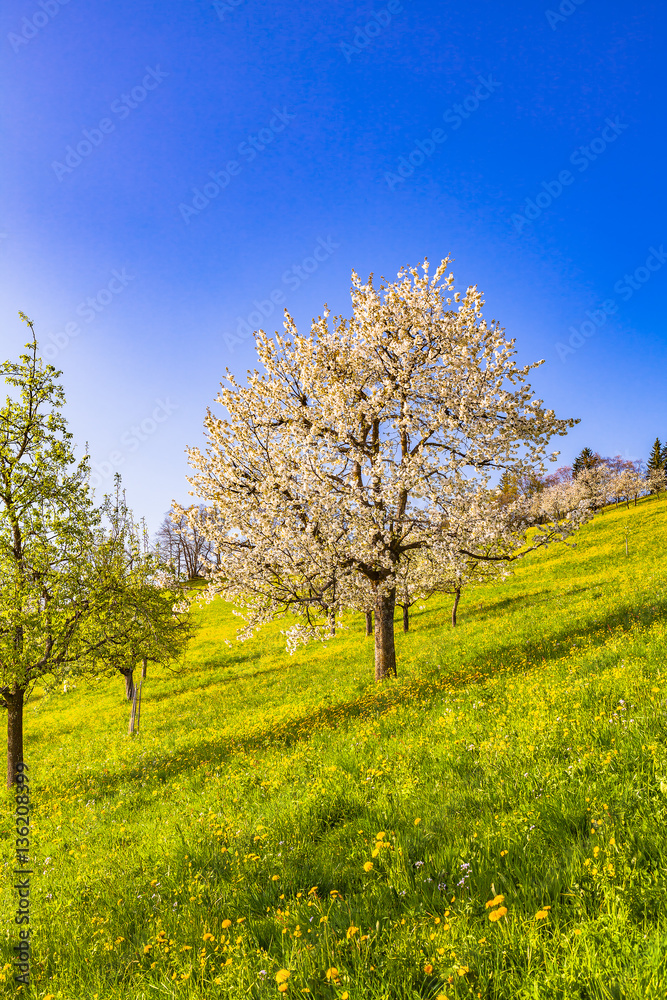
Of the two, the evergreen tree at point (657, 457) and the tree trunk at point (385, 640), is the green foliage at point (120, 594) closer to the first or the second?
the tree trunk at point (385, 640)

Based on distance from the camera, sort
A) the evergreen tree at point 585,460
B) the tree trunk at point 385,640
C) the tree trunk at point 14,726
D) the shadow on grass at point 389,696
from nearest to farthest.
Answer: the shadow on grass at point 389,696
the tree trunk at point 14,726
the tree trunk at point 385,640
the evergreen tree at point 585,460

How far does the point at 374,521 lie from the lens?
1455 cm

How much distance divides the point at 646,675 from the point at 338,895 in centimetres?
659

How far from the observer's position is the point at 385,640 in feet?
56.0

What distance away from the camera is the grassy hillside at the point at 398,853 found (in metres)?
3.36

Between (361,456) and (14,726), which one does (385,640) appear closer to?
(361,456)

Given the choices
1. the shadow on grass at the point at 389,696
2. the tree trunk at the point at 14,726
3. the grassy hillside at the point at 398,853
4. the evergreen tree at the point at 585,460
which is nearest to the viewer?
the grassy hillside at the point at 398,853

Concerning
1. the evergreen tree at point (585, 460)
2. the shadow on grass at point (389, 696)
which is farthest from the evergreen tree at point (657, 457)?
the shadow on grass at point (389, 696)

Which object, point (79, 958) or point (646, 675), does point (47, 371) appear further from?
point (646, 675)

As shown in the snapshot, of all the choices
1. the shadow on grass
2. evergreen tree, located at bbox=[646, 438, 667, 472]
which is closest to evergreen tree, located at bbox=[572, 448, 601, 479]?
evergreen tree, located at bbox=[646, 438, 667, 472]

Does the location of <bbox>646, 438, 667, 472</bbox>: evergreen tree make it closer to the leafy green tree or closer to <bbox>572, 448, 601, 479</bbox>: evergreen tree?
<bbox>572, 448, 601, 479</bbox>: evergreen tree

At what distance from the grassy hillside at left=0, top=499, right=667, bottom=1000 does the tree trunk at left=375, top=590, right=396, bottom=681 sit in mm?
3204

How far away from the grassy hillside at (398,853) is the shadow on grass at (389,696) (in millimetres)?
136

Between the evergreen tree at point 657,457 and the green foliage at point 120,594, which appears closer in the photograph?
the green foliage at point 120,594
